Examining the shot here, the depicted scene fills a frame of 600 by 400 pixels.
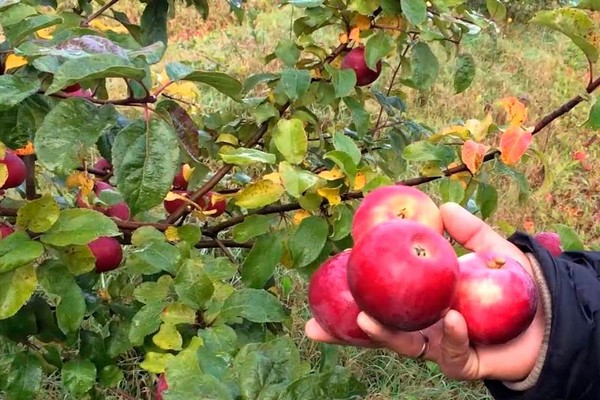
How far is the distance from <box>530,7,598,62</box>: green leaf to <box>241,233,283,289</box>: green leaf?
1.67ft

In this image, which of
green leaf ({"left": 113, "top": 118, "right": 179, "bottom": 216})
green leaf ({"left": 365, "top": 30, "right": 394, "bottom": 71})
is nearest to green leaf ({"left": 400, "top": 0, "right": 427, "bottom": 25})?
green leaf ({"left": 365, "top": 30, "right": 394, "bottom": 71})

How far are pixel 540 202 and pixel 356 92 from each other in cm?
206

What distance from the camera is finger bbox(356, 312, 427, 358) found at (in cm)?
84

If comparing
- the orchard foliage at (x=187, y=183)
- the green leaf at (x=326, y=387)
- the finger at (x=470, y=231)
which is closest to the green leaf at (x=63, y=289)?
the orchard foliage at (x=187, y=183)

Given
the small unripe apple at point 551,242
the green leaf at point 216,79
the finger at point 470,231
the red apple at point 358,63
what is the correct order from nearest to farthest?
the green leaf at point 216,79 → the finger at point 470,231 → the small unripe apple at point 551,242 → the red apple at point 358,63

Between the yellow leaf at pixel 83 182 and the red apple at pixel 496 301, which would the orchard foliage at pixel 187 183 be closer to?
the yellow leaf at pixel 83 182

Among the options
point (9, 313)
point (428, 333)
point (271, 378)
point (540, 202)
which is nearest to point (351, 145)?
point (428, 333)

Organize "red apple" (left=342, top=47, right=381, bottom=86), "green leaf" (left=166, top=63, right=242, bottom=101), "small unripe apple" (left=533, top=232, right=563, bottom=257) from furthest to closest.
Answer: "red apple" (left=342, top=47, right=381, bottom=86), "small unripe apple" (left=533, top=232, right=563, bottom=257), "green leaf" (left=166, top=63, right=242, bottom=101)

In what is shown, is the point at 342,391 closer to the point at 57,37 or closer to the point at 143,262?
the point at 143,262

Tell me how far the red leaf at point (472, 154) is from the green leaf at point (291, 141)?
0.24m

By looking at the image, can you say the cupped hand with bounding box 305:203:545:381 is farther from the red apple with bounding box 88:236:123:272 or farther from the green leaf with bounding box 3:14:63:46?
the green leaf with bounding box 3:14:63:46

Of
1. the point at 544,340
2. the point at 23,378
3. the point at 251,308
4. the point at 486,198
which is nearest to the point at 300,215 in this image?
the point at 251,308

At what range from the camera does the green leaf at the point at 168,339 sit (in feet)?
3.17

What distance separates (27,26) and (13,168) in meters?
0.33
